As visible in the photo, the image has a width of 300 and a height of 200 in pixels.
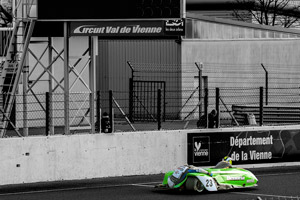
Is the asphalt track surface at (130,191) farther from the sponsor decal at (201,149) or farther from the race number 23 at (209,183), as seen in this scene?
the sponsor decal at (201,149)

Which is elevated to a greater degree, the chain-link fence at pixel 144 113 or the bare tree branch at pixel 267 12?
the bare tree branch at pixel 267 12

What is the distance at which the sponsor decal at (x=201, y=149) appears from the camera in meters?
19.9

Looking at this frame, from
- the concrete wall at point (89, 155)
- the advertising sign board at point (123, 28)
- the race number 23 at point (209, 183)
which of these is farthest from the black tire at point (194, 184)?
the advertising sign board at point (123, 28)

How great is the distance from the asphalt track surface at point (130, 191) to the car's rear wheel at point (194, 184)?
0.41 ft

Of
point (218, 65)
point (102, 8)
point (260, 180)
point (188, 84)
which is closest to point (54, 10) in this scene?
point (102, 8)

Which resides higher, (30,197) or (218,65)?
(218,65)

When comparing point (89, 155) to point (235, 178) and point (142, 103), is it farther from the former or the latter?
point (142, 103)

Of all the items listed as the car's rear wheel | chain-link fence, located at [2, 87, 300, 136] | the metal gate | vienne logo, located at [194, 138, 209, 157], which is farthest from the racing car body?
the metal gate

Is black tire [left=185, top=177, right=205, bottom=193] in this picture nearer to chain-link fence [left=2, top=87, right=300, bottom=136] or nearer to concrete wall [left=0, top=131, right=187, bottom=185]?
concrete wall [left=0, top=131, right=187, bottom=185]

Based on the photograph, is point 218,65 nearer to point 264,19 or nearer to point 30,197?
point 30,197

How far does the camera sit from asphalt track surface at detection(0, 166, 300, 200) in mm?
15156

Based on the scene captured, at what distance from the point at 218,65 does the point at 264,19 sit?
2367 cm

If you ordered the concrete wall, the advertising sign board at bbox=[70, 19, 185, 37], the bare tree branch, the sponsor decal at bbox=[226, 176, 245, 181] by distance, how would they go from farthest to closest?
the bare tree branch
the advertising sign board at bbox=[70, 19, 185, 37]
the concrete wall
the sponsor decal at bbox=[226, 176, 245, 181]

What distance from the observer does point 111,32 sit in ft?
63.8
